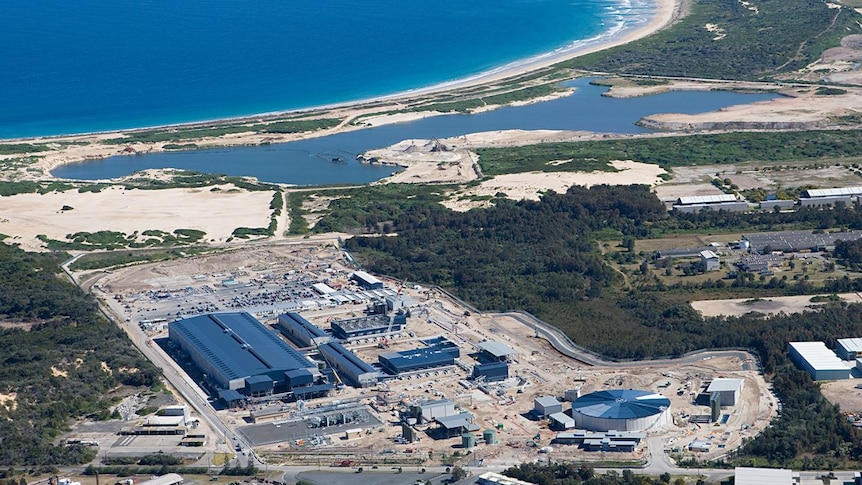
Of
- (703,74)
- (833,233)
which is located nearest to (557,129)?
(703,74)

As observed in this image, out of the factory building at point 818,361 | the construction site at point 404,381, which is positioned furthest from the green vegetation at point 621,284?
the construction site at point 404,381

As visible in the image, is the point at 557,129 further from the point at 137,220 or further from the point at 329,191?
the point at 137,220

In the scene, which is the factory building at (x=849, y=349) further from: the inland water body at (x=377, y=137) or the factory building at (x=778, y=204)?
the inland water body at (x=377, y=137)

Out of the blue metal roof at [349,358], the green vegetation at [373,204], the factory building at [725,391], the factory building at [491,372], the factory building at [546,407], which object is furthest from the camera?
the green vegetation at [373,204]

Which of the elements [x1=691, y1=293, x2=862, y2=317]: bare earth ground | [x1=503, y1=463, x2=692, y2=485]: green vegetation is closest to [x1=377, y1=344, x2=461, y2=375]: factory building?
[x1=503, y1=463, x2=692, y2=485]: green vegetation

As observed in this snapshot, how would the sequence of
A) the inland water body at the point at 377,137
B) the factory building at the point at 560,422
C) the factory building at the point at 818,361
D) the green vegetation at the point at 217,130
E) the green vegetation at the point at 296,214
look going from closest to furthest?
the factory building at the point at 560,422 < the factory building at the point at 818,361 < the green vegetation at the point at 296,214 < the inland water body at the point at 377,137 < the green vegetation at the point at 217,130
